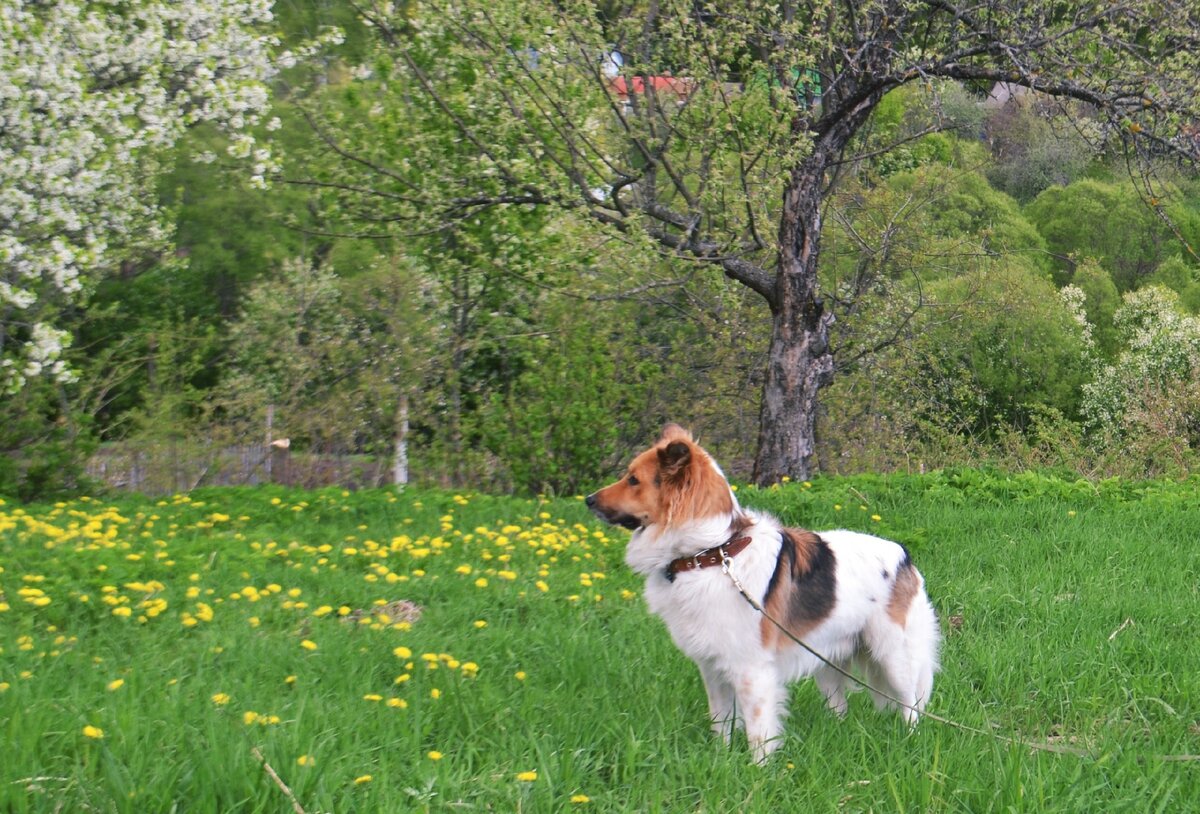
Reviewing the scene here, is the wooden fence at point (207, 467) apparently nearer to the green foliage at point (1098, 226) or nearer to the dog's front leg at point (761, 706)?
the dog's front leg at point (761, 706)

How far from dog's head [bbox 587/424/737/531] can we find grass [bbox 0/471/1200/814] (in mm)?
874

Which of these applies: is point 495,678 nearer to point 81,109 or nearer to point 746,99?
point 746,99

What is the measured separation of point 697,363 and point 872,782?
37.1 ft

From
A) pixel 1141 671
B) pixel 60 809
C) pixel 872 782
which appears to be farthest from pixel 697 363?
pixel 60 809

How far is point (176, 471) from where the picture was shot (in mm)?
13258

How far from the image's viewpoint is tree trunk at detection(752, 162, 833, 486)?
1152 cm

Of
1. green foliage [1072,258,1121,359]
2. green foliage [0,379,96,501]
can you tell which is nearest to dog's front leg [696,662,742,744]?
green foliage [0,379,96,501]

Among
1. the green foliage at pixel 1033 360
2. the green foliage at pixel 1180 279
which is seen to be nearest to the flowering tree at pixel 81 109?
the green foliage at pixel 1033 360

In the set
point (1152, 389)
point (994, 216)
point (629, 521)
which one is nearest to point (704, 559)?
point (629, 521)

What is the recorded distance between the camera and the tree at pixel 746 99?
1013cm

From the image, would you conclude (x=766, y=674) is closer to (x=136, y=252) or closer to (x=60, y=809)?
(x=60, y=809)

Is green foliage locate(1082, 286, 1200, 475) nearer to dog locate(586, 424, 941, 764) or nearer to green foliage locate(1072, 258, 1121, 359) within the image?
green foliage locate(1072, 258, 1121, 359)

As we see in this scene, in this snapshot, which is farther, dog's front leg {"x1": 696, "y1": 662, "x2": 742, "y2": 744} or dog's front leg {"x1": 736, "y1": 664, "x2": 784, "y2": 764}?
dog's front leg {"x1": 696, "y1": 662, "x2": 742, "y2": 744}

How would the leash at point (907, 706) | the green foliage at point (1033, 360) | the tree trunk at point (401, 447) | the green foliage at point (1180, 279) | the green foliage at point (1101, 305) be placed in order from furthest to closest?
1. the green foliage at point (1180, 279)
2. the green foliage at point (1101, 305)
3. the green foliage at point (1033, 360)
4. the tree trunk at point (401, 447)
5. the leash at point (907, 706)
